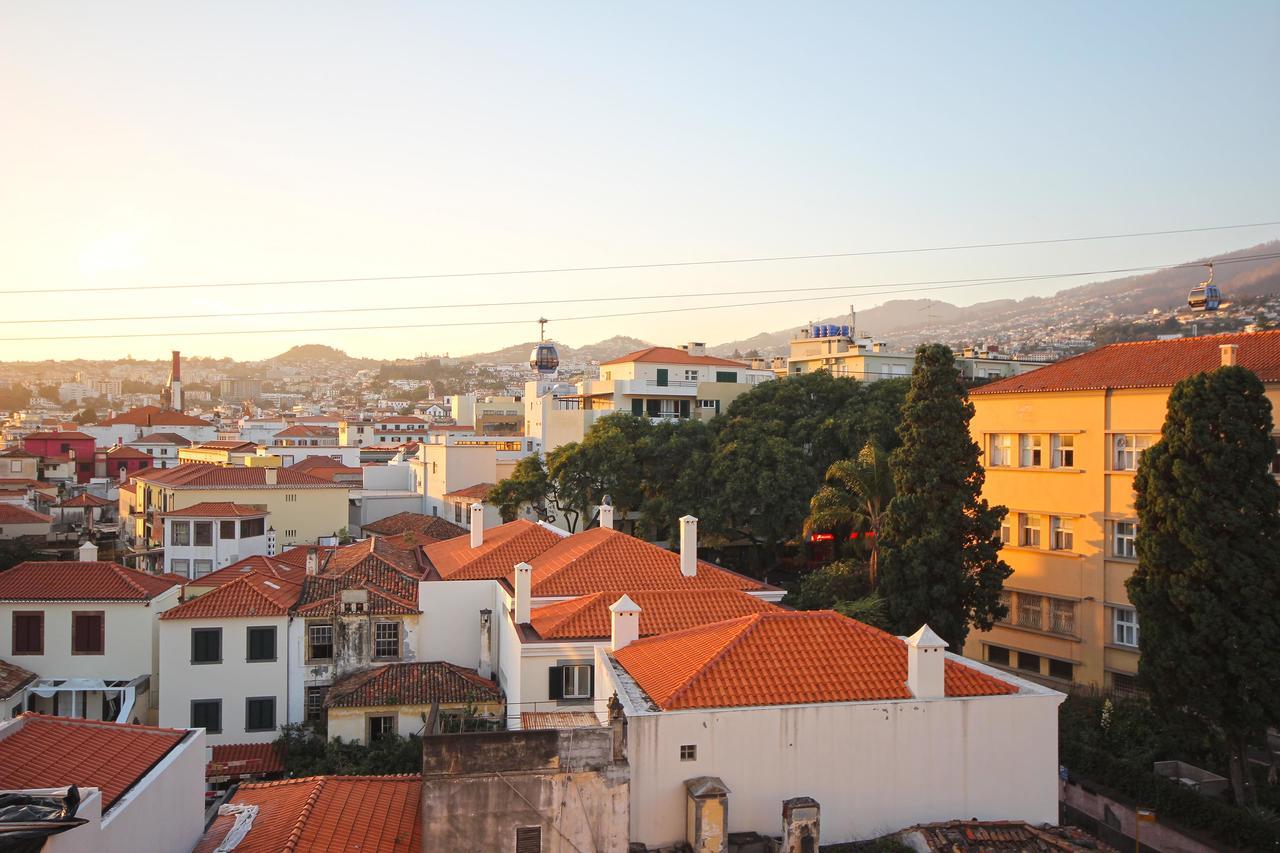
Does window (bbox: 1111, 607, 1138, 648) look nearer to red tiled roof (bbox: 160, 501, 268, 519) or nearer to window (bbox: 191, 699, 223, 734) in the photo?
window (bbox: 191, 699, 223, 734)

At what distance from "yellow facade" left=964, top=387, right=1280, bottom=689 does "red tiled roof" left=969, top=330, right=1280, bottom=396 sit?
1.12ft

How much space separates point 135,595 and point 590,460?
2152cm

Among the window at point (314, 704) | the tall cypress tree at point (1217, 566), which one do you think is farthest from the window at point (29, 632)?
the tall cypress tree at point (1217, 566)

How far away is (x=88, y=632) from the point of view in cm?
2664

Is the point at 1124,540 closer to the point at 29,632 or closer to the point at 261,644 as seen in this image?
the point at 261,644

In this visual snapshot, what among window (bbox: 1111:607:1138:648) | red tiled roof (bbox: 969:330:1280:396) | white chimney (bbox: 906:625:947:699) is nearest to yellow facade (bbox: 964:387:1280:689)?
window (bbox: 1111:607:1138:648)

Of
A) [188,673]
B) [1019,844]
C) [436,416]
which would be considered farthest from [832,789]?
[436,416]

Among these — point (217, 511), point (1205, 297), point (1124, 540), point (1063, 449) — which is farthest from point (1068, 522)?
point (217, 511)

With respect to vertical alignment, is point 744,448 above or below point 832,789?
above

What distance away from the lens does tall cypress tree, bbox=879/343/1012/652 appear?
82.9 feet

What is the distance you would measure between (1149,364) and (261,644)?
25.8 meters

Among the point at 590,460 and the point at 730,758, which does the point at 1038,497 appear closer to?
the point at 730,758

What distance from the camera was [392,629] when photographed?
27094 millimetres

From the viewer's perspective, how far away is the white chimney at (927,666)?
1527 centimetres
